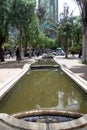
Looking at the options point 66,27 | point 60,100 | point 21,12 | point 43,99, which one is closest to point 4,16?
point 21,12

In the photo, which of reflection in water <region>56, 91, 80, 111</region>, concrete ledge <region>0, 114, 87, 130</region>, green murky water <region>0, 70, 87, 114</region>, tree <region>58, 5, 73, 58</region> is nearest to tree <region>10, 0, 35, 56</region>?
tree <region>58, 5, 73, 58</region>

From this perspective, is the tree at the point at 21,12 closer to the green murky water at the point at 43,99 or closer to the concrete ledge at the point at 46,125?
the green murky water at the point at 43,99

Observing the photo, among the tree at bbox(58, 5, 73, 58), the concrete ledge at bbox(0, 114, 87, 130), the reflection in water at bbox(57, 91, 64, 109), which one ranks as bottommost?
the reflection in water at bbox(57, 91, 64, 109)

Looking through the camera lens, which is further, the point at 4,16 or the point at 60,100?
the point at 4,16

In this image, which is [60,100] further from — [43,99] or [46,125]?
[46,125]

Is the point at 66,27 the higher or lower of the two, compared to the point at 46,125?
higher

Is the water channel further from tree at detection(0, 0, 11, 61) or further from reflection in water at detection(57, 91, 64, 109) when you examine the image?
tree at detection(0, 0, 11, 61)

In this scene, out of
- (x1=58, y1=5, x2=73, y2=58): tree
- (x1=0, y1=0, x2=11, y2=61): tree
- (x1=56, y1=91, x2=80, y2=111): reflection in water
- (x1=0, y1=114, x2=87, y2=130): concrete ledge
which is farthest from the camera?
(x1=58, y1=5, x2=73, y2=58): tree

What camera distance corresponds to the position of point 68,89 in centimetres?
1366

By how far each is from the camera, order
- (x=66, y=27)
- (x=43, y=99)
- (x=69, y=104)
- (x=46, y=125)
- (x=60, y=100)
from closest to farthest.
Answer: (x=46, y=125) → (x=69, y=104) → (x=60, y=100) → (x=43, y=99) → (x=66, y=27)

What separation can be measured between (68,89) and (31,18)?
23.7m

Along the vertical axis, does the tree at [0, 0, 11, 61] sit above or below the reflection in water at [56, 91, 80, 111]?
above

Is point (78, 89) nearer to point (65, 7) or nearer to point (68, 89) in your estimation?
point (68, 89)

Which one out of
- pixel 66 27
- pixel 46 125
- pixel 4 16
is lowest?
pixel 46 125
